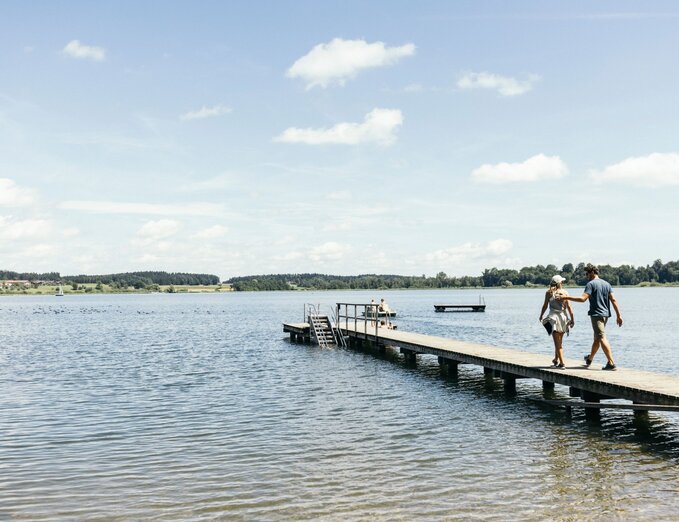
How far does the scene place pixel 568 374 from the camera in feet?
52.3

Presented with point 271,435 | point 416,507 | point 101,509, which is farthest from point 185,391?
point 416,507

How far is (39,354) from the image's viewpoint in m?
34.6

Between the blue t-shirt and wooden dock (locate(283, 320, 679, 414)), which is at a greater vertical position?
the blue t-shirt

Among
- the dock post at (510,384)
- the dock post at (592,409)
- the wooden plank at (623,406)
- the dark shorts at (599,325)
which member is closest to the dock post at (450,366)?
the dock post at (510,384)

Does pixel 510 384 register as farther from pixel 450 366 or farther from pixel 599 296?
pixel 599 296

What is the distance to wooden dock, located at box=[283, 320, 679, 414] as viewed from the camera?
1353 cm

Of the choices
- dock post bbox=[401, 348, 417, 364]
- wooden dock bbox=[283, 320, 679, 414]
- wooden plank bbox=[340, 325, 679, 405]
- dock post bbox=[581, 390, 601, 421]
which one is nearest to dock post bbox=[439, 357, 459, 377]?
wooden dock bbox=[283, 320, 679, 414]

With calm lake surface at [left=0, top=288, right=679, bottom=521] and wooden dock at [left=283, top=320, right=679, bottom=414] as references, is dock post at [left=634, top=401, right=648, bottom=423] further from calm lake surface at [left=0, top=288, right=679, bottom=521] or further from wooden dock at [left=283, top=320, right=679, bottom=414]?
wooden dock at [left=283, top=320, right=679, bottom=414]

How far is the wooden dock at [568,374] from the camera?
13.5 metres

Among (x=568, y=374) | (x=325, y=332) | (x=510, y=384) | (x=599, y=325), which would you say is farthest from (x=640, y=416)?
(x=325, y=332)

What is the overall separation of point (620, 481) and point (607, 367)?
6592 millimetres

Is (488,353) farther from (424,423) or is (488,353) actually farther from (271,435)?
(271,435)

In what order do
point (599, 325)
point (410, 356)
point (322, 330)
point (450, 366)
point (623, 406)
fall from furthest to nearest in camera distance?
point (322, 330) → point (410, 356) → point (450, 366) → point (599, 325) → point (623, 406)

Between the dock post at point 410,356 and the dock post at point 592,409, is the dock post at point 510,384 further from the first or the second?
the dock post at point 410,356
